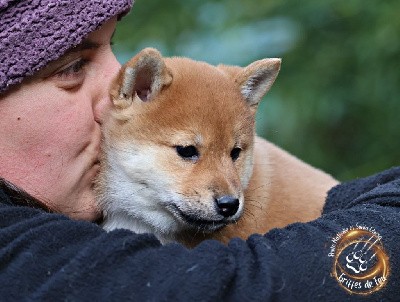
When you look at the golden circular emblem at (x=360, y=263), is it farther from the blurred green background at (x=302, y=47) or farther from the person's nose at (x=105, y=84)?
the blurred green background at (x=302, y=47)

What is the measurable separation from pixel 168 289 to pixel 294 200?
1.27 m

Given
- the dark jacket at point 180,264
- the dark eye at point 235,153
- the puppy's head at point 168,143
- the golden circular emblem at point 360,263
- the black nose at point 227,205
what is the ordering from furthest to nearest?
1. the dark eye at point 235,153
2. the puppy's head at point 168,143
3. the black nose at point 227,205
4. the golden circular emblem at point 360,263
5. the dark jacket at point 180,264

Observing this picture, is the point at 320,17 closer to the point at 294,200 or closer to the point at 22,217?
the point at 294,200

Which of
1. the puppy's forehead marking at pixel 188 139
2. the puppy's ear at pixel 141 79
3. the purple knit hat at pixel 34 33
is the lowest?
the puppy's forehead marking at pixel 188 139

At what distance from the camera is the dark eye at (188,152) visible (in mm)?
3043

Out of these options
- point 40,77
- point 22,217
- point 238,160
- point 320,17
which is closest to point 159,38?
point 320,17

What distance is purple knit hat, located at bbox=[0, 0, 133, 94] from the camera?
2.52m

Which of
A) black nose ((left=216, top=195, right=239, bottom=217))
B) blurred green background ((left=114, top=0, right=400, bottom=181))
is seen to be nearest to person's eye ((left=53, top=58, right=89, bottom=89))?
black nose ((left=216, top=195, right=239, bottom=217))

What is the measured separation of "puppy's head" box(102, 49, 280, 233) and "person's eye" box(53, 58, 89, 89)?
0.19 meters

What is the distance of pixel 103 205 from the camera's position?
3.01 m

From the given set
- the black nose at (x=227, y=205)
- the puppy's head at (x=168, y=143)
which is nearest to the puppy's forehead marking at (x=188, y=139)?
the puppy's head at (x=168, y=143)

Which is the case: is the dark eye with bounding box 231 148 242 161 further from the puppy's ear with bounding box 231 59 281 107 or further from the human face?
the human face

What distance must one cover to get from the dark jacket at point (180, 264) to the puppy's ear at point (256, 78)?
93cm

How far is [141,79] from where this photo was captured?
3.04 m
